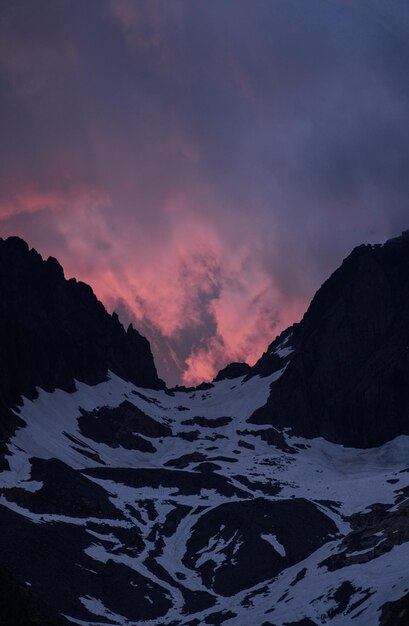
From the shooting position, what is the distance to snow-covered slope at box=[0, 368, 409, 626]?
87438 mm

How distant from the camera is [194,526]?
4902 inches

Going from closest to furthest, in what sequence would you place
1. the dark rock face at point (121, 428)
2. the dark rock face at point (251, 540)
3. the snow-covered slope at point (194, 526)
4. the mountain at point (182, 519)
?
→ the mountain at point (182, 519) → the snow-covered slope at point (194, 526) → the dark rock face at point (251, 540) → the dark rock face at point (121, 428)

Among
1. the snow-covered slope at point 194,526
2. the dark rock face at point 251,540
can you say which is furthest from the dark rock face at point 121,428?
the dark rock face at point 251,540

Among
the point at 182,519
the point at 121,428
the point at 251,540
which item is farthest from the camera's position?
the point at 121,428

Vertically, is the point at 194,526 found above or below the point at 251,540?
above

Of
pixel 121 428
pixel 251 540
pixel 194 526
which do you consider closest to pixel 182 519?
pixel 194 526

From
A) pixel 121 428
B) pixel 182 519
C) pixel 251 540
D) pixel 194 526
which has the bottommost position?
pixel 251 540

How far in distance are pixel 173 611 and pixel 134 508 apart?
35634mm

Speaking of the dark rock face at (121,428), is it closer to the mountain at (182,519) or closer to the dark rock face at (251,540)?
the mountain at (182,519)

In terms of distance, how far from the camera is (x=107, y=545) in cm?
11119

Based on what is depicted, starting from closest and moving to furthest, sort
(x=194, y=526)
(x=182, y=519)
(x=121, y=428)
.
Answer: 1. (x=194, y=526)
2. (x=182, y=519)
3. (x=121, y=428)

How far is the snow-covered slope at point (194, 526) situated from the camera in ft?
287

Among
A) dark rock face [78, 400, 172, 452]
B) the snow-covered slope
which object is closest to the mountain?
the snow-covered slope

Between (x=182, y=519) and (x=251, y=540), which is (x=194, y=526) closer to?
(x=182, y=519)
